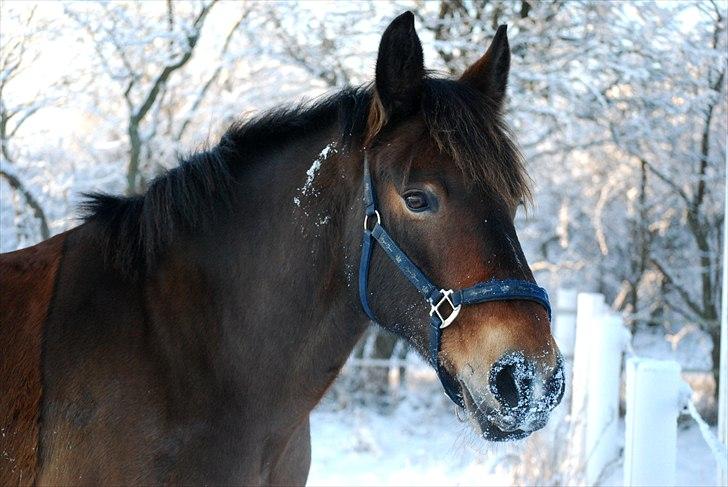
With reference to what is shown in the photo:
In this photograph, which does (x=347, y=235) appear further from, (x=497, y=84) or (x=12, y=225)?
(x=12, y=225)

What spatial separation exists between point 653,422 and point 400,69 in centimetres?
180

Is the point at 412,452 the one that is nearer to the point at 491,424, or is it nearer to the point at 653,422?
the point at 653,422

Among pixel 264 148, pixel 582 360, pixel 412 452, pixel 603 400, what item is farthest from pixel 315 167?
pixel 412 452

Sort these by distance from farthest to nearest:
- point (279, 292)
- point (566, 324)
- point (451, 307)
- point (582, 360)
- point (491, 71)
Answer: point (566, 324), point (582, 360), point (491, 71), point (279, 292), point (451, 307)

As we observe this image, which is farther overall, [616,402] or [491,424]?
[616,402]

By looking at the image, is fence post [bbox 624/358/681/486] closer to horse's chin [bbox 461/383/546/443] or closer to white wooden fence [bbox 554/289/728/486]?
white wooden fence [bbox 554/289/728/486]

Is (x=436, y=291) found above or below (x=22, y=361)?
below

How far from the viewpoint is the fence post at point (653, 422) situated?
117 inches

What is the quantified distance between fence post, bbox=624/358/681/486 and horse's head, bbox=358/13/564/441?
4.02 feet

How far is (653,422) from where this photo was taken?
9.75 feet

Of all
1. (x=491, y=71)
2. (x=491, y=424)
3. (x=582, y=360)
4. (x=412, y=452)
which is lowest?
(x=412, y=452)

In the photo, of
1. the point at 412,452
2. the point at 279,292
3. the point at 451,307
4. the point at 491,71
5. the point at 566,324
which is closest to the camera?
the point at 451,307

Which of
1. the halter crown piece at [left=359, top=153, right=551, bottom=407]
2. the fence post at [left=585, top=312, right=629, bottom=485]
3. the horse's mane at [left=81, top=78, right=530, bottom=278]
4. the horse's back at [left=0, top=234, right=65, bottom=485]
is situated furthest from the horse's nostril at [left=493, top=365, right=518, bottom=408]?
the fence post at [left=585, top=312, right=629, bottom=485]

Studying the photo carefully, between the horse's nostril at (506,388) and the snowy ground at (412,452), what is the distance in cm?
257
